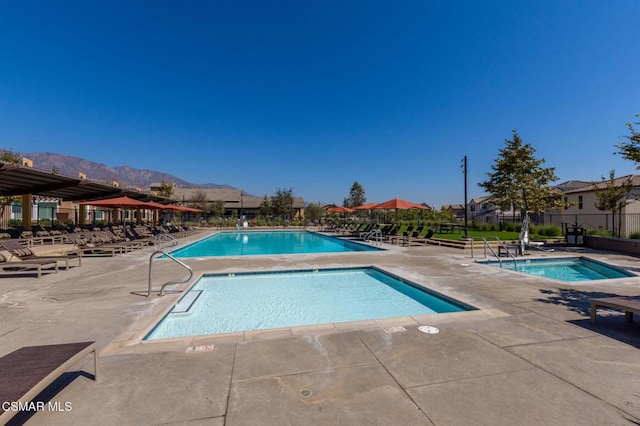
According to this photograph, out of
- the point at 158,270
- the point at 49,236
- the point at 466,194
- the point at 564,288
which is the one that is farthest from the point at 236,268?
the point at 466,194

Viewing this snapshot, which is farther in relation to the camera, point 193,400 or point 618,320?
point 618,320

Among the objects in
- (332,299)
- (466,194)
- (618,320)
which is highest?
(466,194)

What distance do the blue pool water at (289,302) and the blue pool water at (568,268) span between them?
468 cm

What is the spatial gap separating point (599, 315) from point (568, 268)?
753 cm

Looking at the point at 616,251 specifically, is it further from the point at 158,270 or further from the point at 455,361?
the point at 158,270

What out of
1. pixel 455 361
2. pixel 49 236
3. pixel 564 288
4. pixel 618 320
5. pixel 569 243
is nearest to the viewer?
pixel 455 361

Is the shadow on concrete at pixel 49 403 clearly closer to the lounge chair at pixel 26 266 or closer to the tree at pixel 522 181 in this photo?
the lounge chair at pixel 26 266

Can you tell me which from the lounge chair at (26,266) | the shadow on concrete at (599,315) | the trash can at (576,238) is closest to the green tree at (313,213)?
the trash can at (576,238)

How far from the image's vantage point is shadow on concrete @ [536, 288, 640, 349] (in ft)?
13.0

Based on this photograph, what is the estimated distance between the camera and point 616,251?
1352 cm

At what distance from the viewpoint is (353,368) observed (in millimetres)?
3119

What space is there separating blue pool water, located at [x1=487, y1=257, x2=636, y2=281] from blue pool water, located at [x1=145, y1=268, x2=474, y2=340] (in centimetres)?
468

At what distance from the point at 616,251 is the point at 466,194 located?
717 cm

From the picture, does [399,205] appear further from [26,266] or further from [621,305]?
[26,266]
